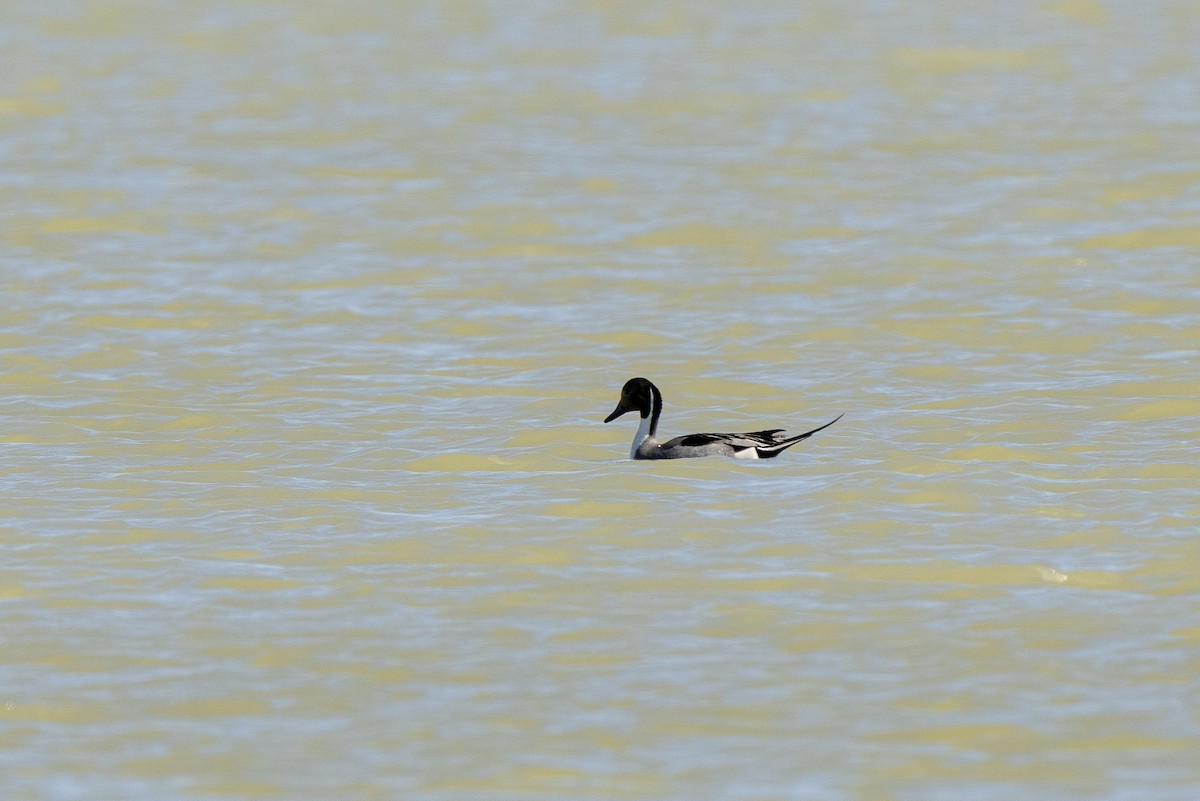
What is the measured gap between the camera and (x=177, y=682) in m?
9.02

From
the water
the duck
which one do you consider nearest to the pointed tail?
the duck

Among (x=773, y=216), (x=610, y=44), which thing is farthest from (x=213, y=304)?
(x=610, y=44)

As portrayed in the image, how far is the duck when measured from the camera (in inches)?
505

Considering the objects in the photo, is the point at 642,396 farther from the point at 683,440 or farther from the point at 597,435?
the point at 683,440

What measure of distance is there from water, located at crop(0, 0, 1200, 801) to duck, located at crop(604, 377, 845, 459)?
0.13 m

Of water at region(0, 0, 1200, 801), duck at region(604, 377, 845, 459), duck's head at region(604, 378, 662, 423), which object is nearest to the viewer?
water at region(0, 0, 1200, 801)

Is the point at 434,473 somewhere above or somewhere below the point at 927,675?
above

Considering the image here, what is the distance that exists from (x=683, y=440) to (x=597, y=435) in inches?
46.6

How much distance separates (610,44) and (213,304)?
17033 mm

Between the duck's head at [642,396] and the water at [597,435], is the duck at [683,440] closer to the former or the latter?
the duck's head at [642,396]

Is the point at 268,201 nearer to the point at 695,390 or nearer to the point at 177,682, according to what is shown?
the point at 695,390

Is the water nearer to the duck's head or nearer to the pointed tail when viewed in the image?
the pointed tail

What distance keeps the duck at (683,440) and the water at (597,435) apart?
0.44 ft

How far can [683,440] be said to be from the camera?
1306cm
